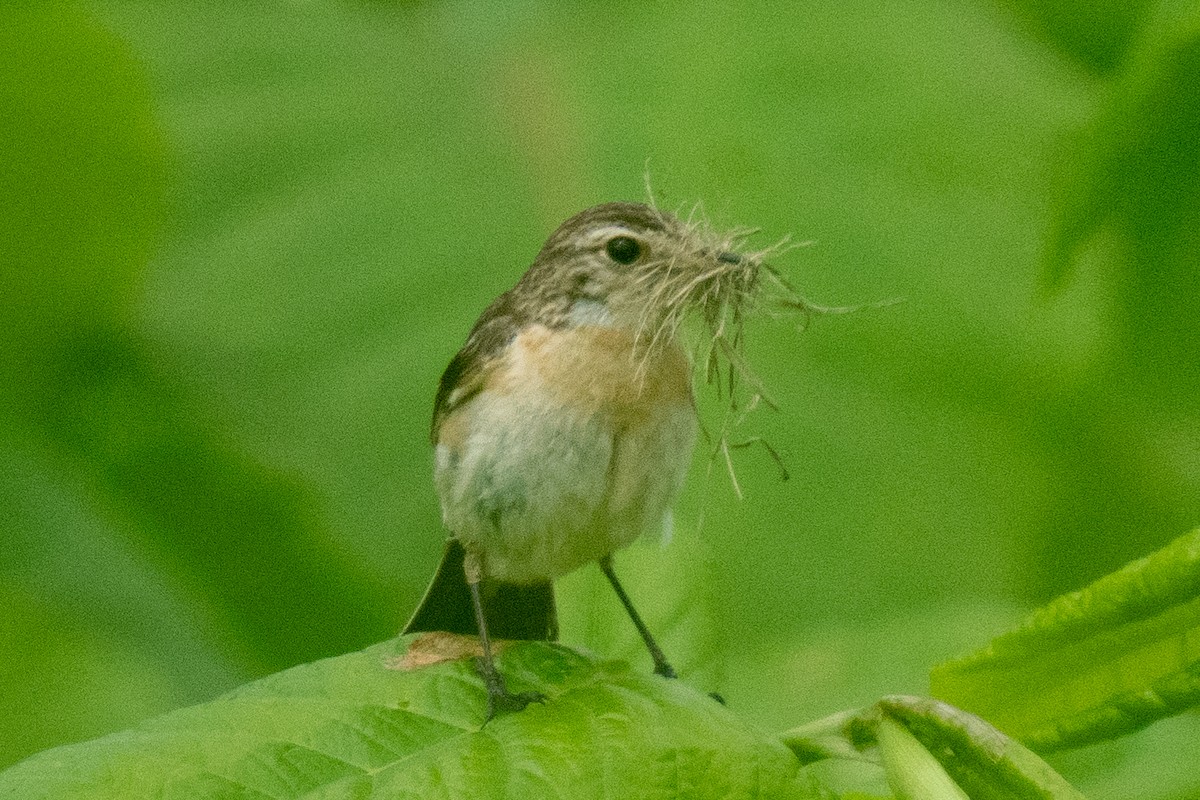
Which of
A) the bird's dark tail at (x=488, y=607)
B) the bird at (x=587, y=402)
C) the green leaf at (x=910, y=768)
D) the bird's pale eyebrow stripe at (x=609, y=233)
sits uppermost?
the bird's pale eyebrow stripe at (x=609, y=233)

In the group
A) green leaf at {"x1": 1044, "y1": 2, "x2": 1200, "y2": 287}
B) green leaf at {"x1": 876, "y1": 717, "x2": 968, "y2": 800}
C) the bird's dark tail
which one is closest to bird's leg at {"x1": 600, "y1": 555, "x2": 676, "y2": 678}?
the bird's dark tail

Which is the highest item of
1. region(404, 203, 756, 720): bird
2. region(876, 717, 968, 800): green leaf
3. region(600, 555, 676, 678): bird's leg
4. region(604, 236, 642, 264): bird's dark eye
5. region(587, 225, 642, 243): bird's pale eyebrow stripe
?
region(587, 225, 642, 243): bird's pale eyebrow stripe

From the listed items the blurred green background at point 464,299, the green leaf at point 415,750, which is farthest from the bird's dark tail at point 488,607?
the green leaf at point 415,750

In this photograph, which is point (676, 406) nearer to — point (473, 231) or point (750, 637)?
point (750, 637)

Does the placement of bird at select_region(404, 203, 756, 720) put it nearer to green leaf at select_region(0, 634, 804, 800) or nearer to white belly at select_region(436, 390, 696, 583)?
white belly at select_region(436, 390, 696, 583)

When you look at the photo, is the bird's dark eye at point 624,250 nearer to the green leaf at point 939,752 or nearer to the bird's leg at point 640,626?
the bird's leg at point 640,626

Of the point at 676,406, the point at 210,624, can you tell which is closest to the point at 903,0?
the point at 676,406
